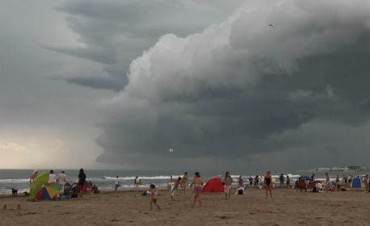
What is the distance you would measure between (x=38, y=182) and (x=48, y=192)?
1069mm

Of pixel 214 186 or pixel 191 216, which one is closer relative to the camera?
pixel 191 216

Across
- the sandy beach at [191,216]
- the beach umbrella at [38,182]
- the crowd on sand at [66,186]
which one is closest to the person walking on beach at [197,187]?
the sandy beach at [191,216]

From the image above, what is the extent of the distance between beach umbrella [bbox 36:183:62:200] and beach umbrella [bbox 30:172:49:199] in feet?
1.09

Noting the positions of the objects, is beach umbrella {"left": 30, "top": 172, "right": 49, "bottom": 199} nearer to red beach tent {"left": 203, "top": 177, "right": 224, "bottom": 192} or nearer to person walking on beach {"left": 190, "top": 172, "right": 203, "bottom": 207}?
person walking on beach {"left": 190, "top": 172, "right": 203, "bottom": 207}

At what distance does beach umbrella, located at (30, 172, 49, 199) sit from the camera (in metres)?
29.3

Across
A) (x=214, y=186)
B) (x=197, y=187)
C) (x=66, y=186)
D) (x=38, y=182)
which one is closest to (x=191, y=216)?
(x=197, y=187)

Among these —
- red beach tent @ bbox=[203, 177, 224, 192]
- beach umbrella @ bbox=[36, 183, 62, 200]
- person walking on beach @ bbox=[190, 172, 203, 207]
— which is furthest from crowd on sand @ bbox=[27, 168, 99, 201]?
person walking on beach @ bbox=[190, 172, 203, 207]

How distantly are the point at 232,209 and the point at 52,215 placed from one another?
25.9 feet

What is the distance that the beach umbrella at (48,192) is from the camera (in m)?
29.3

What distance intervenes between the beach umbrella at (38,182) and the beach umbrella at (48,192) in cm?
33

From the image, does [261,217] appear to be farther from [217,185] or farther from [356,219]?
[217,185]

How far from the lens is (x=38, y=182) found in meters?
29.9

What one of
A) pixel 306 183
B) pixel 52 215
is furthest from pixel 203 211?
pixel 306 183

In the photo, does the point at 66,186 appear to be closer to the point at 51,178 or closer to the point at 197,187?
the point at 51,178
